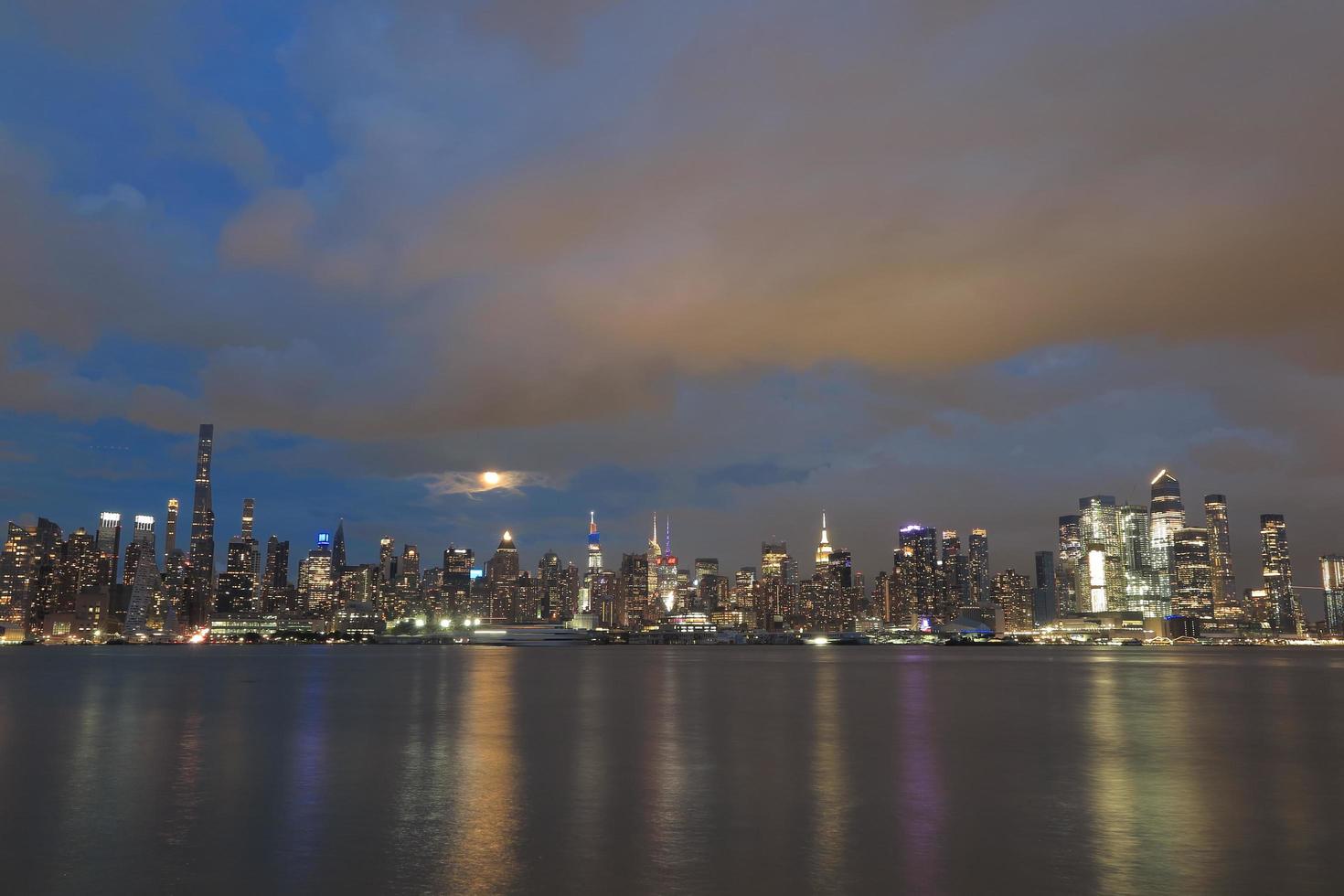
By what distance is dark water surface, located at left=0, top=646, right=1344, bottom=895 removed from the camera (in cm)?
2070

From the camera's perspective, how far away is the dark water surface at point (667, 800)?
2070 centimetres

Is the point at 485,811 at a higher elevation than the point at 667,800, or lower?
higher

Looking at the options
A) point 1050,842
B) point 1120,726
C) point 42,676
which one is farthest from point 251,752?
point 42,676

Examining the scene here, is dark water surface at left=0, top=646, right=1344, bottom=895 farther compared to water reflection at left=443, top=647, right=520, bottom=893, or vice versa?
dark water surface at left=0, top=646, right=1344, bottom=895

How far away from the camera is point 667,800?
1173 inches

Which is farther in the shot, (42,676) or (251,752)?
(42,676)

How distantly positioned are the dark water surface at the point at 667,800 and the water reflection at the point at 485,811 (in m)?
0.12

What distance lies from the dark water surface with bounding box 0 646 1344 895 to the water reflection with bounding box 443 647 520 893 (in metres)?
0.12

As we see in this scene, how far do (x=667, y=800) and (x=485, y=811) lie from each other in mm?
5614

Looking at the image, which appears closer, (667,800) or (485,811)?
(485,811)

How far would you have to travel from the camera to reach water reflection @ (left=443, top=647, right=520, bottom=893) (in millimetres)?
20156

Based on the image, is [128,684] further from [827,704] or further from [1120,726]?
[1120,726]

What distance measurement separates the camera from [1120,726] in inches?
2211

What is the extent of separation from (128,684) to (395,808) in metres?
84.1
